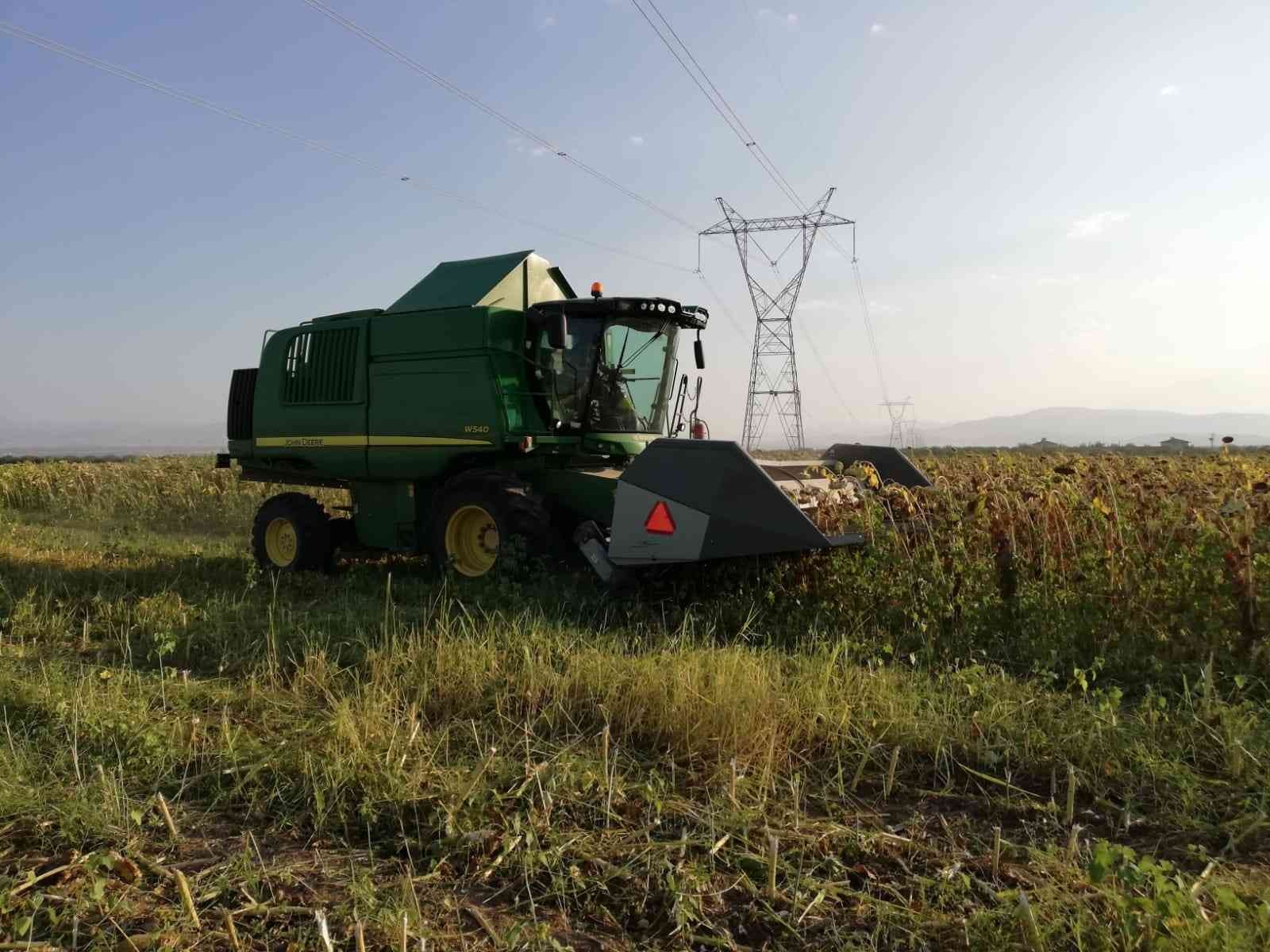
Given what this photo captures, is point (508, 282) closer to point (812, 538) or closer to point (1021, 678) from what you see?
point (812, 538)

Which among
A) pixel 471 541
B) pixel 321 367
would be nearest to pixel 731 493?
pixel 471 541

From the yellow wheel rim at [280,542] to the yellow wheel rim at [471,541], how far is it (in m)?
2.37

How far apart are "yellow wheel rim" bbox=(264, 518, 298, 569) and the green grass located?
2.71m

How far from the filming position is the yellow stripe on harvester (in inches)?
278

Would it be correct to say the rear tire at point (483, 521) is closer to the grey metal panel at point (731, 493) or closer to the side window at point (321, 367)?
the grey metal panel at point (731, 493)

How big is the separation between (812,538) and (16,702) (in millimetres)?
3840

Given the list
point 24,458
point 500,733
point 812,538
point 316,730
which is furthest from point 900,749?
point 24,458

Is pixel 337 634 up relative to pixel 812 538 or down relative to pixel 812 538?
down

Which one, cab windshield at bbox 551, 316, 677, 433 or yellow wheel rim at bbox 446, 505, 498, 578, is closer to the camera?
yellow wheel rim at bbox 446, 505, 498, 578

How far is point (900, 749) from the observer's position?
10.4 feet

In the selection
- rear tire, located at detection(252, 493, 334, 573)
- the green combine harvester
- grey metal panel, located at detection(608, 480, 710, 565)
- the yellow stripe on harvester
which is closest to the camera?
grey metal panel, located at detection(608, 480, 710, 565)

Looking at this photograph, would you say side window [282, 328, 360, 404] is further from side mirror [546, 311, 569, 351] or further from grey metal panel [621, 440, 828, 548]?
grey metal panel [621, 440, 828, 548]

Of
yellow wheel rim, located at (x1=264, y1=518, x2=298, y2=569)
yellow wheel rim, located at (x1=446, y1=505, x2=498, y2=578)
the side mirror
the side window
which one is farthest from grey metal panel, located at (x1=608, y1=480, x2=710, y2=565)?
yellow wheel rim, located at (x1=264, y1=518, x2=298, y2=569)

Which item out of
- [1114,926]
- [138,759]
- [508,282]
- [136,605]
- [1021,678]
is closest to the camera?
[1114,926]
